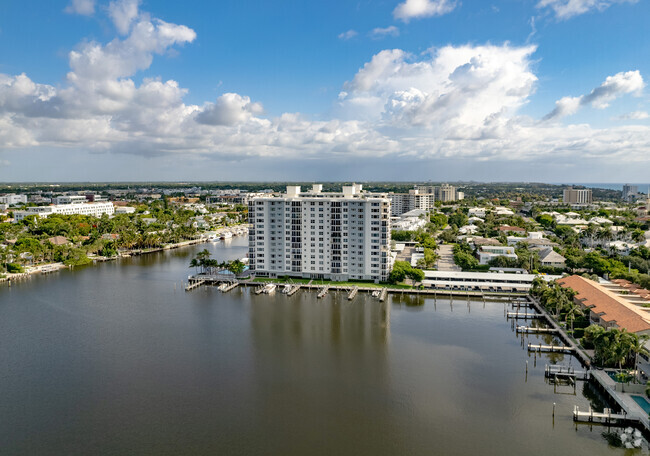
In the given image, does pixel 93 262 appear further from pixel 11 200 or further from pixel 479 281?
pixel 11 200

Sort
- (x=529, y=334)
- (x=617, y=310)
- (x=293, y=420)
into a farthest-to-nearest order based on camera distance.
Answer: (x=529, y=334), (x=617, y=310), (x=293, y=420)

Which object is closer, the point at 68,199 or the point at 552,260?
the point at 552,260

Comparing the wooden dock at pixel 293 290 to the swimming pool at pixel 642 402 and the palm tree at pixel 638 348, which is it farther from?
the swimming pool at pixel 642 402

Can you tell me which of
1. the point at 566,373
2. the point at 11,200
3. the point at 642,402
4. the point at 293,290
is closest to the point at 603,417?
the point at 642,402

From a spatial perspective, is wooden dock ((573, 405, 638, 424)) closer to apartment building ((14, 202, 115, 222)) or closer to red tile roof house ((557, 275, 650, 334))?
red tile roof house ((557, 275, 650, 334))

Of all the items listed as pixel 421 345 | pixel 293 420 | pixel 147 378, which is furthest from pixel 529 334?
pixel 147 378

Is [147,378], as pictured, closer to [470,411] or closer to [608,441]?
[470,411]
